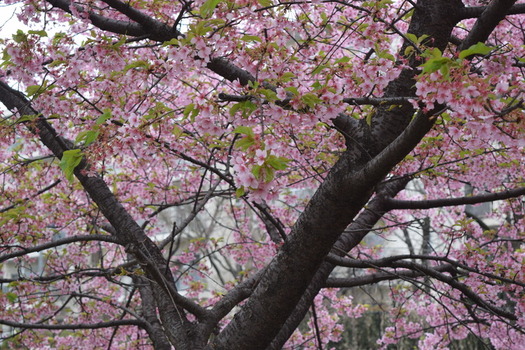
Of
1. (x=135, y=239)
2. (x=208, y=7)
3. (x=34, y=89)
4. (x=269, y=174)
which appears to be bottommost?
(x=269, y=174)

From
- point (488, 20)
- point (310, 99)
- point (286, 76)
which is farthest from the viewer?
point (286, 76)

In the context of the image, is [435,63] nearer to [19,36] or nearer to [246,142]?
[246,142]

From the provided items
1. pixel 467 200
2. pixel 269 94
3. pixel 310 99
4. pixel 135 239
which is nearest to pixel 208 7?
pixel 269 94

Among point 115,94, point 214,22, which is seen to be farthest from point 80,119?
point 214,22

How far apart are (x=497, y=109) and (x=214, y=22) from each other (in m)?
1.42

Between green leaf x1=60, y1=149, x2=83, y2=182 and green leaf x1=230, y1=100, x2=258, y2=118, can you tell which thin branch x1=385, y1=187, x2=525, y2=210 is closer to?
green leaf x1=230, y1=100, x2=258, y2=118

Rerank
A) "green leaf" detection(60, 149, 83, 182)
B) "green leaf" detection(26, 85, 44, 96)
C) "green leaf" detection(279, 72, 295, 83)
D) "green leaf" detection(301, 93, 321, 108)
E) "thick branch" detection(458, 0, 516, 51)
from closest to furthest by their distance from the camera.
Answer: "thick branch" detection(458, 0, 516, 51) < "green leaf" detection(301, 93, 321, 108) < "green leaf" detection(279, 72, 295, 83) < "green leaf" detection(60, 149, 83, 182) < "green leaf" detection(26, 85, 44, 96)

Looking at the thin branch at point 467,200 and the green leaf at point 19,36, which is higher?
the thin branch at point 467,200

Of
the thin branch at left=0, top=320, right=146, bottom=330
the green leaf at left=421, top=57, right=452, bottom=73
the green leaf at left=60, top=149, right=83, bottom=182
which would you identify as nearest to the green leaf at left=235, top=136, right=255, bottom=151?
the green leaf at left=421, top=57, right=452, bottom=73

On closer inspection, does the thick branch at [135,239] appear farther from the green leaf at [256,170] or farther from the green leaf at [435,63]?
the green leaf at [435,63]

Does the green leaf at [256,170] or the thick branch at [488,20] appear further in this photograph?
the thick branch at [488,20]

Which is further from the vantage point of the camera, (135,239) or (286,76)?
(135,239)

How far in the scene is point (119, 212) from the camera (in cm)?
390

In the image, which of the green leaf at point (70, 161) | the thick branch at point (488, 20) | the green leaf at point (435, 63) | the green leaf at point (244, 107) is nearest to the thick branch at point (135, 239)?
the green leaf at point (70, 161)
